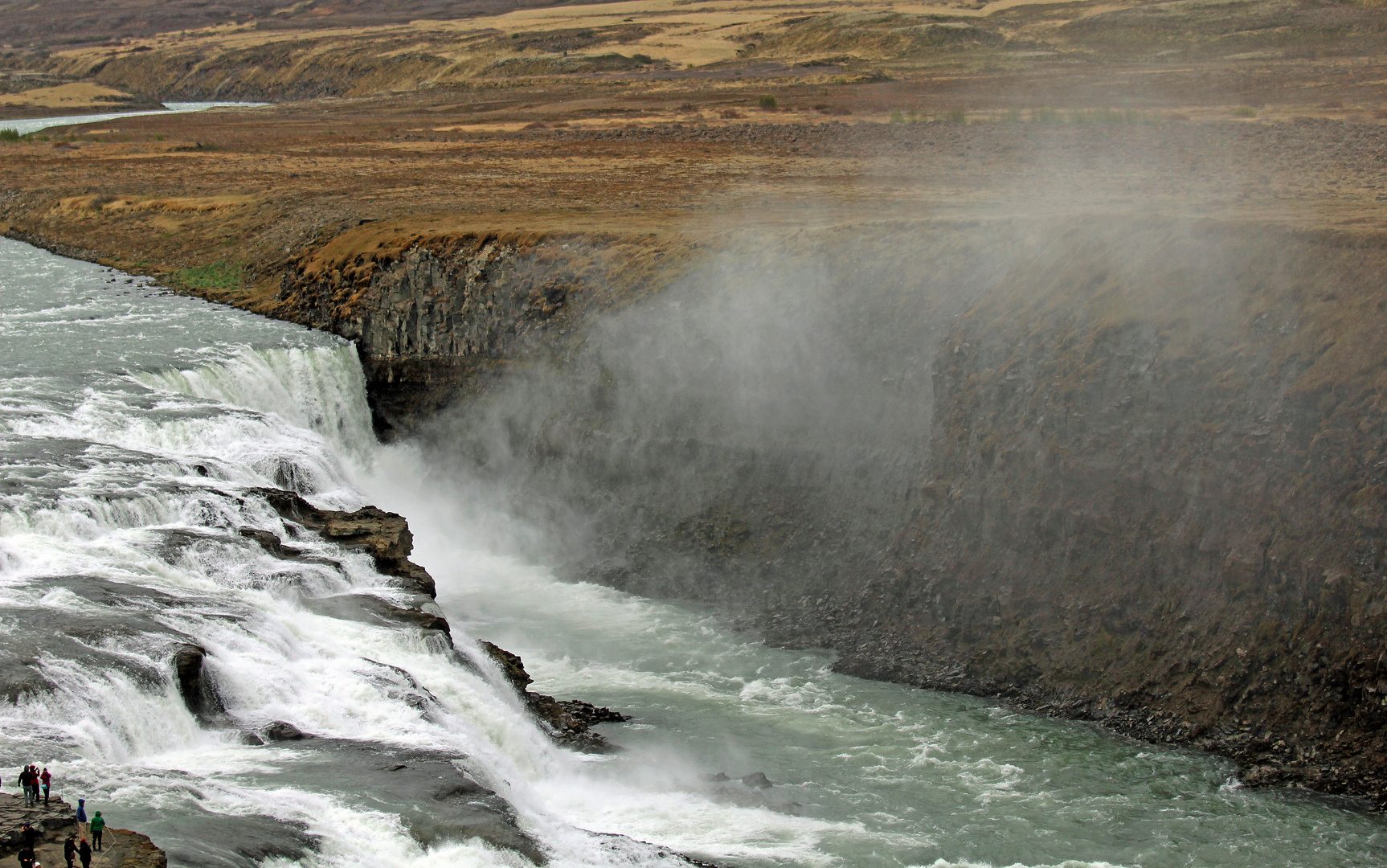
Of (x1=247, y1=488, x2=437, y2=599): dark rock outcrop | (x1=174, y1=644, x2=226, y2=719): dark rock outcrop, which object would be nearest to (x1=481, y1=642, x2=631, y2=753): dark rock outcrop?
(x1=247, y1=488, x2=437, y2=599): dark rock outcrop

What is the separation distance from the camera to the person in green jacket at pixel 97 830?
13227 mm

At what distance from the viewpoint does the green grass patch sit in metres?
44.1

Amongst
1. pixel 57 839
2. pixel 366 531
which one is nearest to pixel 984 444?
pixel 366 531

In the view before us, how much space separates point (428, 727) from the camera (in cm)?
1873

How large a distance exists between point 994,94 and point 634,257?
43.9 meters

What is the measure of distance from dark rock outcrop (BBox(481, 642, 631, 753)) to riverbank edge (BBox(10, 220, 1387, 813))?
490 centimetres

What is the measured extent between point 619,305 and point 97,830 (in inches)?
858

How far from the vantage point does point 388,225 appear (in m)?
42.2

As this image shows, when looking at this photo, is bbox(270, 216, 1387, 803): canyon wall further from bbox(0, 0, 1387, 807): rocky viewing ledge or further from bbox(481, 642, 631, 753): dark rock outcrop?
bbox(481, 642, 631, 753): dark rock outcrop

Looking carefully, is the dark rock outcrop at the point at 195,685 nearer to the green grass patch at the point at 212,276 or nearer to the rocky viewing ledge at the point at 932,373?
the rocky viewing ledge at the point at 932,373

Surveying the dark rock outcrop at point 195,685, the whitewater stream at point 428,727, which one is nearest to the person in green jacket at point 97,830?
the whitewater stream at point 428,727

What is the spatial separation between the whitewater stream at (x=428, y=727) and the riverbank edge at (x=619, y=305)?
37cm

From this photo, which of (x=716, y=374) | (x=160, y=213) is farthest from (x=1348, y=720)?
(x=160, y=213)

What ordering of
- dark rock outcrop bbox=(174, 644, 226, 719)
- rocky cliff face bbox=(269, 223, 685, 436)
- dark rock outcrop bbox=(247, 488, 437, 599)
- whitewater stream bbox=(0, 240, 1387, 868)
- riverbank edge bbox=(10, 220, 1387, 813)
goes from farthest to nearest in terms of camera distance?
rocky cliff face bbox=(269, 223, 685, 436) → dark rock outcrop bbox=(247, 488, 437, 599) → riverbank edge bbox=(10, 220, 1387, 813) → dark rock outcrop bbox=(174, 644, 226, 719) → whitewater stream bbox=(0, 240, 1387, 868)
